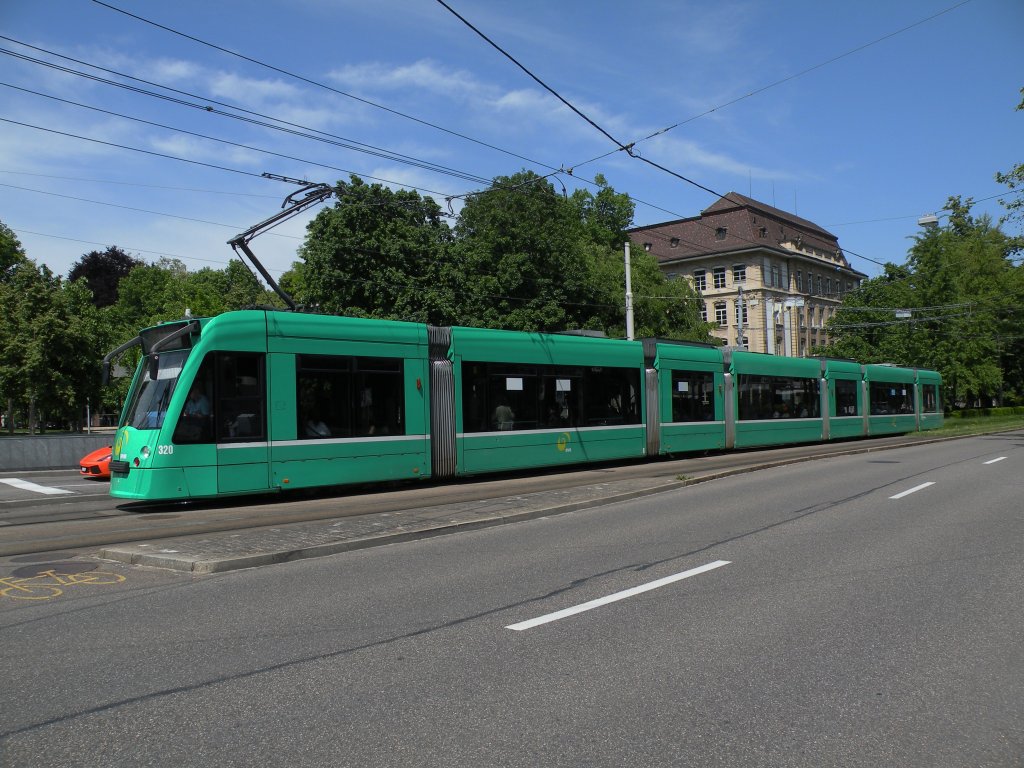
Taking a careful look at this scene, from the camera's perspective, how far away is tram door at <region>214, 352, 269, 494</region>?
13.0 m

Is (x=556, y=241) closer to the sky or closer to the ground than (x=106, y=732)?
closer to the sky

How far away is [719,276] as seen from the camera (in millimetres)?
83062

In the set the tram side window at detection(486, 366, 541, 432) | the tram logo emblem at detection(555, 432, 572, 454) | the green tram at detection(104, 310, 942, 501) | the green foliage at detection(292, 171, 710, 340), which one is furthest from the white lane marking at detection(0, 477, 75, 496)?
the green foliage at detection(292, 171, 710, 340)

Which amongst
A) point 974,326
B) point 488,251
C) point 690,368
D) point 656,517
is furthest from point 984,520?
point 974,326

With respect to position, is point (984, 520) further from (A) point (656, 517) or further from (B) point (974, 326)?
(B) point (974, 326)

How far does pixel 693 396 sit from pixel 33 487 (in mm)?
16513

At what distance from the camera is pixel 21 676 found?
4.73 meters

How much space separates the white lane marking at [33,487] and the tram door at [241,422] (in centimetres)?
533

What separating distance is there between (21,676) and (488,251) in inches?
1496

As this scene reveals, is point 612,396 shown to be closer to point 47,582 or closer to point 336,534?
point 336,534

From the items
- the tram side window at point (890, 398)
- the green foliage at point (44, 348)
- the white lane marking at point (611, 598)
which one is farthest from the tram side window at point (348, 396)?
the green foliage at point (44, 348)

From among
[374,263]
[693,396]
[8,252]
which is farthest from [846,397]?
[8,252]

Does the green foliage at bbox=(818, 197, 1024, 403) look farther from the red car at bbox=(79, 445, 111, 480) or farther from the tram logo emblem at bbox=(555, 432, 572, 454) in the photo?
the red car at bbox=(79, 445, 111, 480)

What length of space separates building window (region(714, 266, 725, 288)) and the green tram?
6042 cm
